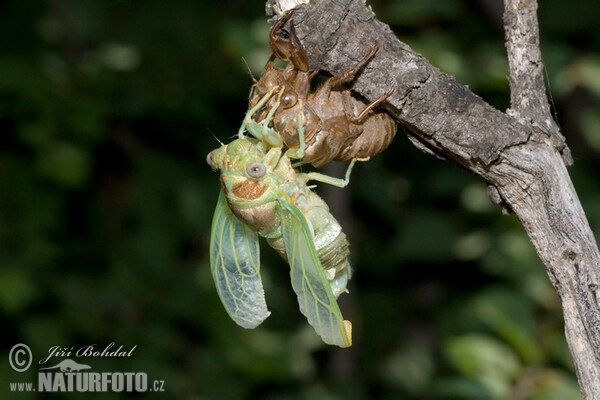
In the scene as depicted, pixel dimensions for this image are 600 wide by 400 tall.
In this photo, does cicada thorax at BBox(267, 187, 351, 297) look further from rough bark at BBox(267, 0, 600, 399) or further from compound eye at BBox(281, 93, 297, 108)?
rough bark at BBox(267, 0, 600, 399)

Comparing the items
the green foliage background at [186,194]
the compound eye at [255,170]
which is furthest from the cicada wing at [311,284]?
the green foliage background at [186,194]

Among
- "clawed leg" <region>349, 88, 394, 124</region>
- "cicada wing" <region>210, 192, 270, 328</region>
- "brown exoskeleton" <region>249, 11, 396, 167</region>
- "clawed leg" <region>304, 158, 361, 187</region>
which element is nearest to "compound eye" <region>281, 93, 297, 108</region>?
"brown exoskeleton" <region>249, 11, 396, 167</region>

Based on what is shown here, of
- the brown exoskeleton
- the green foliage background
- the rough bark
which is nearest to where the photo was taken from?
the rough bark

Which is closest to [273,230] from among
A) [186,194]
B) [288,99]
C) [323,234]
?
[323,234]

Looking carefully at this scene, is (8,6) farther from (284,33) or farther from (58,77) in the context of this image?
(284,33)

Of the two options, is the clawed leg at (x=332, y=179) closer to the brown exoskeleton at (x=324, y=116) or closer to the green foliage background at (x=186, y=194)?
the brown exoskeleton at (x=324, y=116)

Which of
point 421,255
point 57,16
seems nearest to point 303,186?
point 421,255

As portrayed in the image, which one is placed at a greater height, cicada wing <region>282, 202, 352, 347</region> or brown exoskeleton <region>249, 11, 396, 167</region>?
brown exoskeleton <region>249, 11, 396, 167</region>

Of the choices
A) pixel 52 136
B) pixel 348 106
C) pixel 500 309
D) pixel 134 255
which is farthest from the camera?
pixel 134 255
